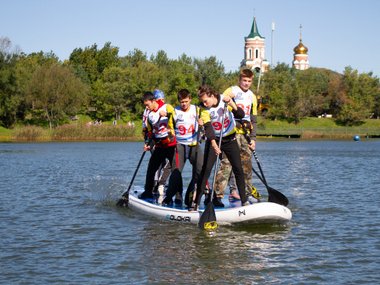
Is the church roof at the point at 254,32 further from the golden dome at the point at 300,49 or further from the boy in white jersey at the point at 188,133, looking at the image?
the boy in white jersey at the point at 188,133

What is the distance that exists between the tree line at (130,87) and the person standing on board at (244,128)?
6473 cm

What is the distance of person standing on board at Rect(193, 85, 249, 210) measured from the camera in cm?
1253

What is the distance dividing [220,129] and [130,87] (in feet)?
262

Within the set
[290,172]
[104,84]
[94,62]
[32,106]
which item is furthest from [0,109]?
[290,172]

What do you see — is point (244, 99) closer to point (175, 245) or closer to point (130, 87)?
point (175, 245)

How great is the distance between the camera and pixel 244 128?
13.8m

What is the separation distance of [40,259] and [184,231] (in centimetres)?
310

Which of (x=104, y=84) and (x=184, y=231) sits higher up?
(x=104, y=84)

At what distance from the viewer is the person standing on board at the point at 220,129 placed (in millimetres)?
12531

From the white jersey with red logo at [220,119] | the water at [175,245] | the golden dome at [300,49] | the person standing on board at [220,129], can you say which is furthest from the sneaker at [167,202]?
the golden dome at [300,49]

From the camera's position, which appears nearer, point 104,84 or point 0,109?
point 0,109

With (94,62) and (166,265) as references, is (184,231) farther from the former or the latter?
(94,62)

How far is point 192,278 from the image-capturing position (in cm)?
932

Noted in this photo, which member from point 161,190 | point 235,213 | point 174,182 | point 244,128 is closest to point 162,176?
Result: point 161,190
